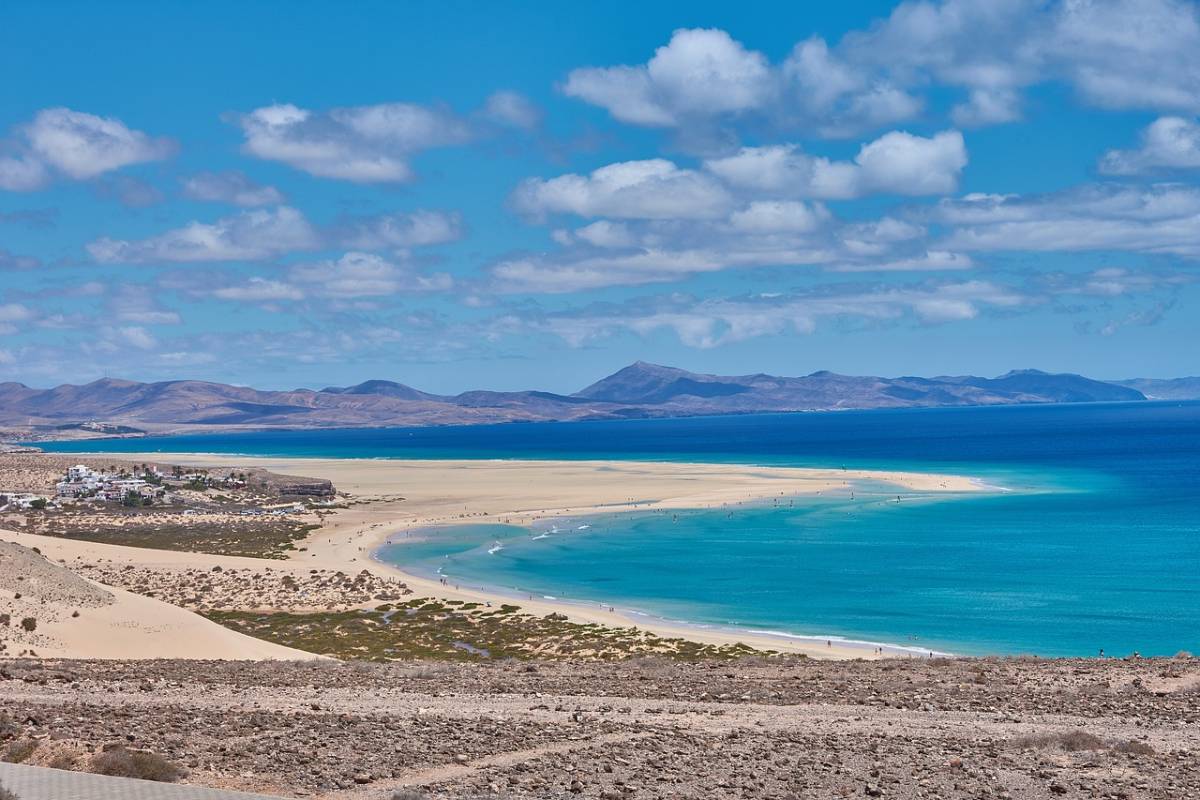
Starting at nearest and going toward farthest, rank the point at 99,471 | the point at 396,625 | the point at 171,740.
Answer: the point at 171,740
the point at 396,625
the point at 99,471

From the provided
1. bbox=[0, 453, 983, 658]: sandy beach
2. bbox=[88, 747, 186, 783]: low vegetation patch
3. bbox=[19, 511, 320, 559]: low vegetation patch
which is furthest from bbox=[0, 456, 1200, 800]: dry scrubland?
bbox=[19, 511, 320, 559]: low vegetation patch

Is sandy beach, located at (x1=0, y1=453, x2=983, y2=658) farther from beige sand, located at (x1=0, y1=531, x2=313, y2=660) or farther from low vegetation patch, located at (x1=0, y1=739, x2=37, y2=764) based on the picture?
low vegetation patch, located at (x1=0, y1=739, x2=37, y2=764)

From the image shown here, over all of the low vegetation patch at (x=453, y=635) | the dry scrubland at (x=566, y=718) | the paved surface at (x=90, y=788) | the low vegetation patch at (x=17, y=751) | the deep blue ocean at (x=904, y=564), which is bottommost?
the low vegetation patch at (x=453, y=635)

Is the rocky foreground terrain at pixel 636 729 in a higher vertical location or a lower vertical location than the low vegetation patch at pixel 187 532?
higher

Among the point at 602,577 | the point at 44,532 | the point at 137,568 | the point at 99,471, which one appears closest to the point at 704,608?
the point at 602,577

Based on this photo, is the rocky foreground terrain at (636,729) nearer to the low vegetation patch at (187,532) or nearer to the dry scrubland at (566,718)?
the dry scrubland at (566,718)

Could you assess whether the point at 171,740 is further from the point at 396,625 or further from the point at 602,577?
the point at 602,577

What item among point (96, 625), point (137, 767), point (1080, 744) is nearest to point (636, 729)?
point (1080, 744)

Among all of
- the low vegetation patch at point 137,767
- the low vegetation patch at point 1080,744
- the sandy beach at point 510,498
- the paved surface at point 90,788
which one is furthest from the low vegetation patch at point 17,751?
the sandy beach at point 510,498
